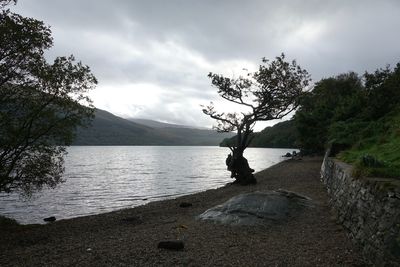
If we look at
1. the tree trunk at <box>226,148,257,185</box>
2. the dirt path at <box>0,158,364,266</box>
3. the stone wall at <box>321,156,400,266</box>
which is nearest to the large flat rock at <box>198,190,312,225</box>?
the dirt path at <box>0,158,364,266</box>

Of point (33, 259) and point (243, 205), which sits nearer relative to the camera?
point (33, 259)

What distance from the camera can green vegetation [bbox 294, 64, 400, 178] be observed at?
14.2 metres

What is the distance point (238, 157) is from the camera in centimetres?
3719

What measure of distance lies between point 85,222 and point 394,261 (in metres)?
19.7

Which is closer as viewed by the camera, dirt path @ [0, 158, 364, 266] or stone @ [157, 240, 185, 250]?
dirt path @ [0, 158, 364, 266]

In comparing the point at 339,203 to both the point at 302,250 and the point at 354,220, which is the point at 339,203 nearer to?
the point at 354,220

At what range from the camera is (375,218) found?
1074cm

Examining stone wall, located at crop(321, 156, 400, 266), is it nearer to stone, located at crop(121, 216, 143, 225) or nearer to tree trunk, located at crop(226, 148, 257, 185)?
stone, located at crop(121, 216, 143, 225)

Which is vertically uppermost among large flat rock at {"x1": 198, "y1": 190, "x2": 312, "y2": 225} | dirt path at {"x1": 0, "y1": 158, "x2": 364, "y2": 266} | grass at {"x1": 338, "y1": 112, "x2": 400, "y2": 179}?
grass at {"x1": 338, "y1": 112, "x2": 400, "y2": 179}

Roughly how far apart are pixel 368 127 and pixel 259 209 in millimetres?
13712

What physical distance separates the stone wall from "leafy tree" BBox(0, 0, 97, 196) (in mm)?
16476

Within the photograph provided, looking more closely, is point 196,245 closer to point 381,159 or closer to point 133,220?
point 381,159

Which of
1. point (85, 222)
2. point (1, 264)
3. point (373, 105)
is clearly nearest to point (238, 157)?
point (373, 105)

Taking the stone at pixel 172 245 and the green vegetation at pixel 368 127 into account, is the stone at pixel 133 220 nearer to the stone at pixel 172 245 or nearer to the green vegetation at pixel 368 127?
the stone at pixel 172 245
